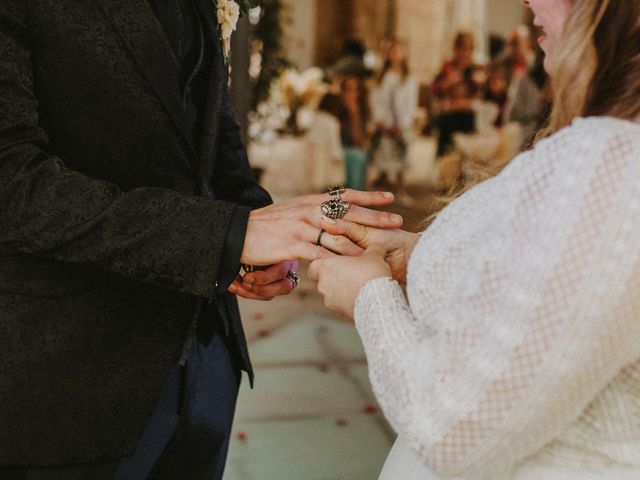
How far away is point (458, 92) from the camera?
8781 millimetres

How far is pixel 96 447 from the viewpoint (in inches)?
54.7

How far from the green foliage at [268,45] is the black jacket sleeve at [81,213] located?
744 cm

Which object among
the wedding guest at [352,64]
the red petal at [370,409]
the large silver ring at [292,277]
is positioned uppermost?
the large silver ring at [292,277]

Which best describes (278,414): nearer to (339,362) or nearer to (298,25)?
(339,362)

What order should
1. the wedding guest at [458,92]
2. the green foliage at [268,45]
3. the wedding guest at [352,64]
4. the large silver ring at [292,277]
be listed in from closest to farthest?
the large silver ring at [292,277] → the green foliage at [268,45] → the wedding guest at [458,92] → the wedding guest at [352,64]

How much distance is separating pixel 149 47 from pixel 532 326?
0.83 metres

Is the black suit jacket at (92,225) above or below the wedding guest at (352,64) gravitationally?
above

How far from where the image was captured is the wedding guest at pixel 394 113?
9016 mm

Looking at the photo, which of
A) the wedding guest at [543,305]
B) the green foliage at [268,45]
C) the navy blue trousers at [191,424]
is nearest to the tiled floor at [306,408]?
the navy blue trousers at [191,424]

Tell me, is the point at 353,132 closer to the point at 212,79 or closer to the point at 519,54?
the point at 519,54

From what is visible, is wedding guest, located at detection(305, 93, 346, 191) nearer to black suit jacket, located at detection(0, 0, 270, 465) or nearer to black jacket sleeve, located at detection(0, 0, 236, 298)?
black suit jacket, located at detection(0, 0, 270, 465)

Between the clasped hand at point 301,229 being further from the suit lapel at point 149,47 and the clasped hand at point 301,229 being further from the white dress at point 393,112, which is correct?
the white dress at point 393,112

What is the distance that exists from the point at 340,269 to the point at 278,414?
275 centimetres

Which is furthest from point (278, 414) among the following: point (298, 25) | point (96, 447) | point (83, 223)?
point (298, 25)
